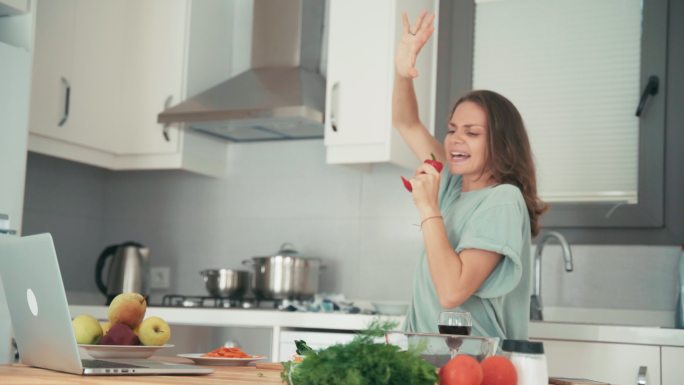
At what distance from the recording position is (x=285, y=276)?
3602mm

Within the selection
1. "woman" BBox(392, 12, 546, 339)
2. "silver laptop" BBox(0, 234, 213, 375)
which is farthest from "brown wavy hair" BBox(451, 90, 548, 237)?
"silver laptop" BBox(0, 234, 213, 375)

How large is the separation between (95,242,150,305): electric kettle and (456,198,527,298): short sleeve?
2.05m

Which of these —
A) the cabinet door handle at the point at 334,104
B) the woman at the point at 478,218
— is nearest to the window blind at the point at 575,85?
the cabinet door handle at the point at 334,104

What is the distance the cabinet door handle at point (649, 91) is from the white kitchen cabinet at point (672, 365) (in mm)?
927

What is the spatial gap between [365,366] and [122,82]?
9.92 feet

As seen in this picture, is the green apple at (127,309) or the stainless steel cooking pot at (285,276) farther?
the stainless steel cooking pot at (285,276)

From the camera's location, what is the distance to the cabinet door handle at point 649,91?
326cm

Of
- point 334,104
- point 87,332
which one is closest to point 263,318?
point 334,104

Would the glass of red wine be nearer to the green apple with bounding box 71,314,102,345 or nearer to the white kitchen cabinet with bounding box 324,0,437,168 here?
the green apple with bounding box 71,314,102,345

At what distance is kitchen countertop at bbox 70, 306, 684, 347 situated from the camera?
2748 mm

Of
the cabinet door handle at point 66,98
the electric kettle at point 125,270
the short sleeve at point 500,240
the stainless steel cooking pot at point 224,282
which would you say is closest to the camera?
the short sleeve at point 500,240

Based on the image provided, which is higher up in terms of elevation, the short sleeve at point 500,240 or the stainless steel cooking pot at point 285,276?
the short sleeve at point 500,240

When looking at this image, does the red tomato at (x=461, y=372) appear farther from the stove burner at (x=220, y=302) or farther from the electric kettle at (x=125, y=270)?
the electric kettle at (x=125, y=270)

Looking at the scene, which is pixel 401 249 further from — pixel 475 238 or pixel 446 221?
pixel 475 238
